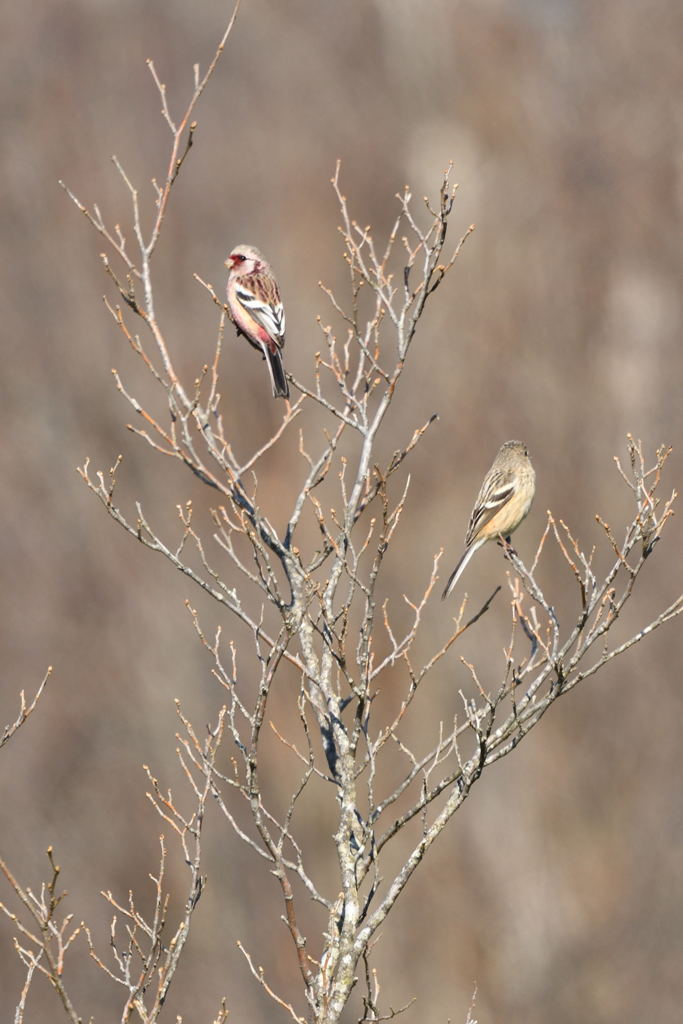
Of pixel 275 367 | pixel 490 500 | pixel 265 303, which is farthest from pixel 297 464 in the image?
pixel 275 367

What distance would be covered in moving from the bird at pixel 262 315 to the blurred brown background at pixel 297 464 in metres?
16.5

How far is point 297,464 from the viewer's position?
2683 centimetres

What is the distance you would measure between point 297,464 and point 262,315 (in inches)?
713

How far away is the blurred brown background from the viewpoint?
25.8 m

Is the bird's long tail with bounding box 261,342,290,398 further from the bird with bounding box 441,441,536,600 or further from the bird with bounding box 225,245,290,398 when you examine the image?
the bird with bounding box 441,441,536,600

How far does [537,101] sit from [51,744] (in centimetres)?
1519

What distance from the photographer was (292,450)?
26844 mm

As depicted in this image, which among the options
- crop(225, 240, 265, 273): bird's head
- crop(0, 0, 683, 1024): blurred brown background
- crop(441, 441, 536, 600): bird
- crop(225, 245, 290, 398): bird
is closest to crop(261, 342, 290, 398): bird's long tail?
crop(225, 245, 290, 398): bird

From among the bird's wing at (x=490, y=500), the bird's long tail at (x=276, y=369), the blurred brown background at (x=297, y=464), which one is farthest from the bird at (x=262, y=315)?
the blurred brown background at (x=297, y=464)

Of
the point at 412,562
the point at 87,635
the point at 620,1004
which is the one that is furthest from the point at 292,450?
the point at 620,1004

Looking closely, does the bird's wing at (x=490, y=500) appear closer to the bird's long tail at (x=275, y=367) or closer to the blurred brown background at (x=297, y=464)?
the bird's long tail at (x=275, y=367)

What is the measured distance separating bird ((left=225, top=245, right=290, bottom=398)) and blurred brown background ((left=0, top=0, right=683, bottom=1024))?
16481 mm

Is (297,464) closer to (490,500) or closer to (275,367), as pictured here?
(490,500)

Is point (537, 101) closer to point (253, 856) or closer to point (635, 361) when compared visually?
point (635, 361)
